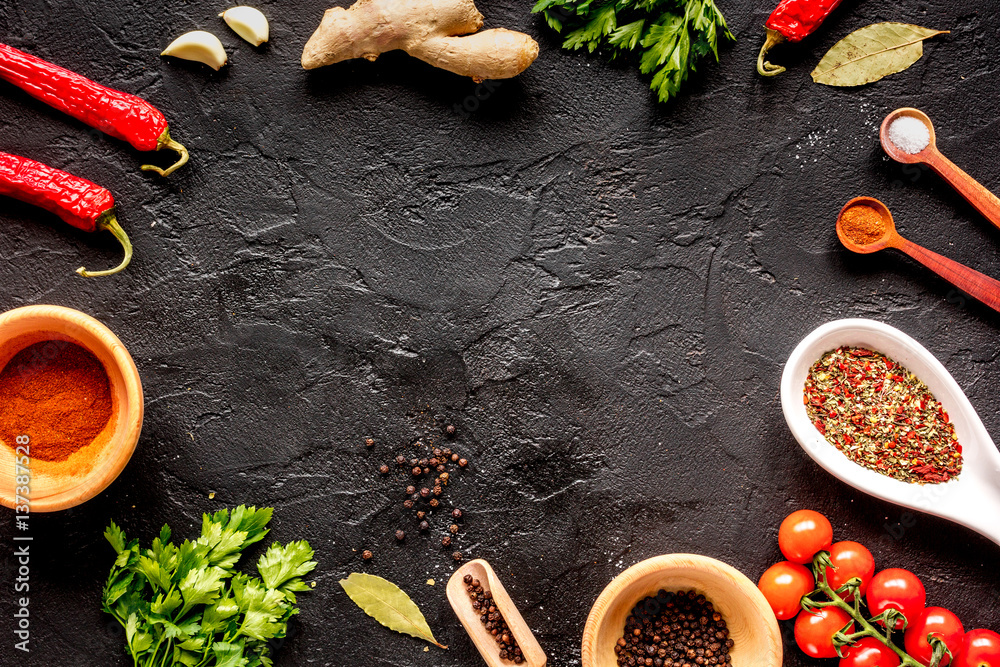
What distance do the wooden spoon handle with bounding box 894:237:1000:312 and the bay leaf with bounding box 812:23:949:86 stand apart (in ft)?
1.90

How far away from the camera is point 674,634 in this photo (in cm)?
194

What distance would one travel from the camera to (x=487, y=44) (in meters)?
1.89

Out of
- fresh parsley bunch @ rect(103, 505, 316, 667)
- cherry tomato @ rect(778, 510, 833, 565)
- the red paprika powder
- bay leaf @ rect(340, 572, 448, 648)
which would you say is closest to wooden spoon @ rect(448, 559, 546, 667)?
bay leaf @ rect(340, 572, 448, 648)

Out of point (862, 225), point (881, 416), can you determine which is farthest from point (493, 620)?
point (862, 225)

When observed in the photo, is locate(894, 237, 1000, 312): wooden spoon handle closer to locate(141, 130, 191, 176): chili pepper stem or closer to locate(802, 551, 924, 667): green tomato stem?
locate(802, 551, 924, 667): green tomato stem

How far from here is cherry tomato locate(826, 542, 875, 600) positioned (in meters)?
1.89

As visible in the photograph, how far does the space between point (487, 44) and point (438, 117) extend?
28 centimetres

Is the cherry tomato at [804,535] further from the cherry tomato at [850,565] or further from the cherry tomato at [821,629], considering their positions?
the cherry tomato at [821,629]

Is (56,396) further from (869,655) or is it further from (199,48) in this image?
(869,655)

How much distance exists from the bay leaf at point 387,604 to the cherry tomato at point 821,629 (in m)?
1.15

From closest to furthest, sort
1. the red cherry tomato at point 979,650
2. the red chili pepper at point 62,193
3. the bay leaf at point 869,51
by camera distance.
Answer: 1. the red cherry tomato at point 979,650
2. the red chili pepper at point 62,193
3. the bay leaf at point 869,51

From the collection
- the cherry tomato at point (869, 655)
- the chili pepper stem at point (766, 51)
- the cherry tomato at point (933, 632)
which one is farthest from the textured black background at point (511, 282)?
the cherry tomato at point (869, 655)

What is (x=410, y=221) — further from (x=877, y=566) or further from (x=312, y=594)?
(x=877, y=566)

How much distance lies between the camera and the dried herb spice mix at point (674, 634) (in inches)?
75.9
